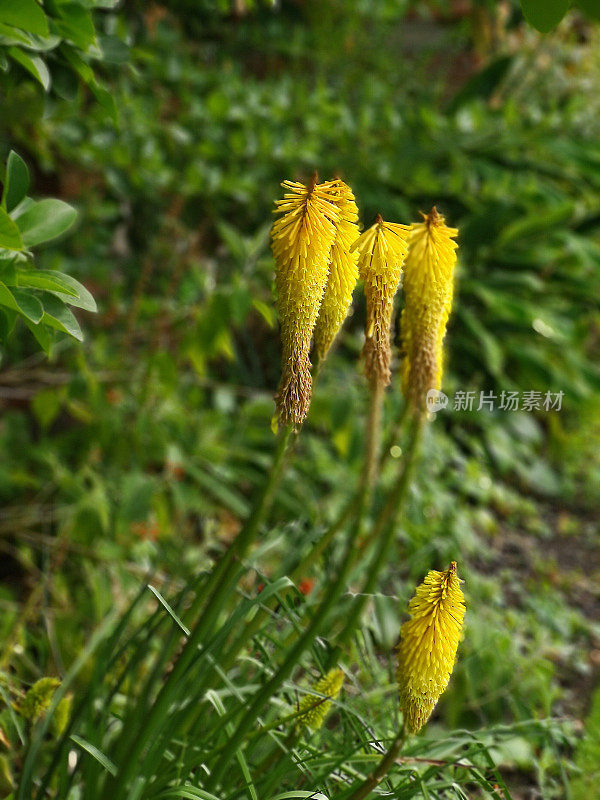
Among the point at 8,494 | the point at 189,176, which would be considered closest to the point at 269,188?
the point at 189,176

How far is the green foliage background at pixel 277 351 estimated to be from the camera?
4.82ft

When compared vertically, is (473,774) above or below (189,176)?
below

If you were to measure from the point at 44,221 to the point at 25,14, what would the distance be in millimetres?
190

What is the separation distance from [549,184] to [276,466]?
3.38 metres

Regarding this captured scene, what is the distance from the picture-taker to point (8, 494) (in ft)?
6.91

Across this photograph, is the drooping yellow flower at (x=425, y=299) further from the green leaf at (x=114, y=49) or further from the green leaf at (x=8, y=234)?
the green leaf at (x=114, y=49)

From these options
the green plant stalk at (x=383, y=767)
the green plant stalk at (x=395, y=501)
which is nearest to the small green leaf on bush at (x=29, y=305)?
the green plant stalk at (x=395, y=501)

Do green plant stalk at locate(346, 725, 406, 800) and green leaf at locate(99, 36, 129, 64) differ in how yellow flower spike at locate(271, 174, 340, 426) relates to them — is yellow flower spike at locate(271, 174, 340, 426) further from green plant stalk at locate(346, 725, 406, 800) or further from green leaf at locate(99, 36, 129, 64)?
green leaf at locate(99, 36, 129, 64)

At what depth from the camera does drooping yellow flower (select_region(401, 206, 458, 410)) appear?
60 centimetres

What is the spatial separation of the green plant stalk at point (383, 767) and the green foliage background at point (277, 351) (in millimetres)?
113

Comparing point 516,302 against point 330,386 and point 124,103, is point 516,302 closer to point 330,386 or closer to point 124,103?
point 330,386

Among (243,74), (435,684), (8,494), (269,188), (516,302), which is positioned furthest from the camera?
(243,74)

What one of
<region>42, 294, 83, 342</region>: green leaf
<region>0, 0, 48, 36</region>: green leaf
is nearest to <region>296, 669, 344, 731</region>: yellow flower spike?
<region>42, 294, 83, 342</region>: green leaf

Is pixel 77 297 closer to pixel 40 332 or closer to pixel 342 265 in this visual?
pixel 40 332
